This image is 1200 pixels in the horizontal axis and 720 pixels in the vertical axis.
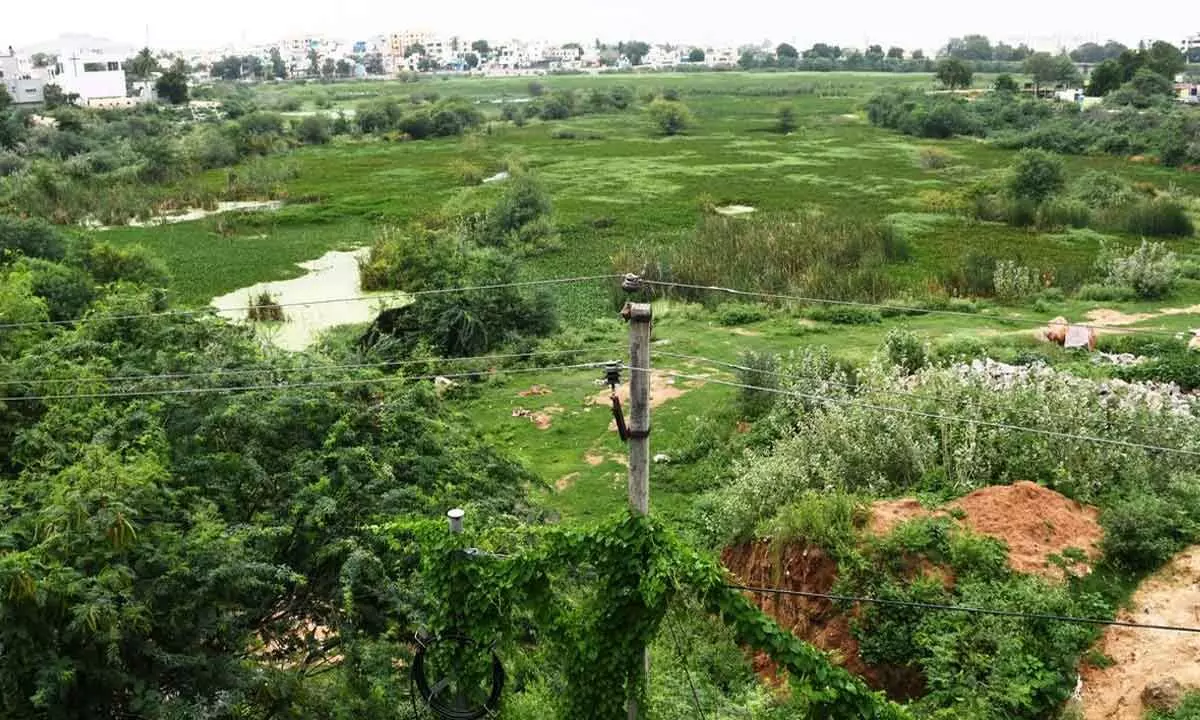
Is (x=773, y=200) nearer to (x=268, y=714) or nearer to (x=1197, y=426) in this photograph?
(x=1197, y=426)

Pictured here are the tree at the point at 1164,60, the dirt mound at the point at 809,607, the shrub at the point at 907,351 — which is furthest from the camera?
the tree at the point at 1164,60

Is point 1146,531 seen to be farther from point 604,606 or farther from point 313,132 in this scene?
point 313,132

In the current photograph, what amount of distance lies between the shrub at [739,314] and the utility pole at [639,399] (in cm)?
1307

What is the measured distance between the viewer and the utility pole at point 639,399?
5.12 meters

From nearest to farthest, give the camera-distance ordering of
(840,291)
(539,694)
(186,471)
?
(539,694) → (186,471) → (840,291)

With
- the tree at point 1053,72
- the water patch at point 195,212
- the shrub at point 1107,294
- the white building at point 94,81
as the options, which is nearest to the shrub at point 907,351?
the shrub at point 1107,294

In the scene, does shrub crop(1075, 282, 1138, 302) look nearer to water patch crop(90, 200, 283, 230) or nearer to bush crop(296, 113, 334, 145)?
water patch crop(90, 200, 283, 230)

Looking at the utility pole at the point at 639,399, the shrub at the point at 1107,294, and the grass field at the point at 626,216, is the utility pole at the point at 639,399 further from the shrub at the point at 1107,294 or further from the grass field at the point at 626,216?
the shrub at the point at 1107,294

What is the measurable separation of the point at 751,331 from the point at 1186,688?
11.7 meters

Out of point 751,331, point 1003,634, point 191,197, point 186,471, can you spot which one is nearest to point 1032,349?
point 751,331

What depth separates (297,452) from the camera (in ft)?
25.5

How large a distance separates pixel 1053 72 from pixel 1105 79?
1804cm

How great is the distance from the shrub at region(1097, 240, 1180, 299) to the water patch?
25269 mm

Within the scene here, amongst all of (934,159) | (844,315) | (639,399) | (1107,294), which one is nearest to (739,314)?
(844,315)
